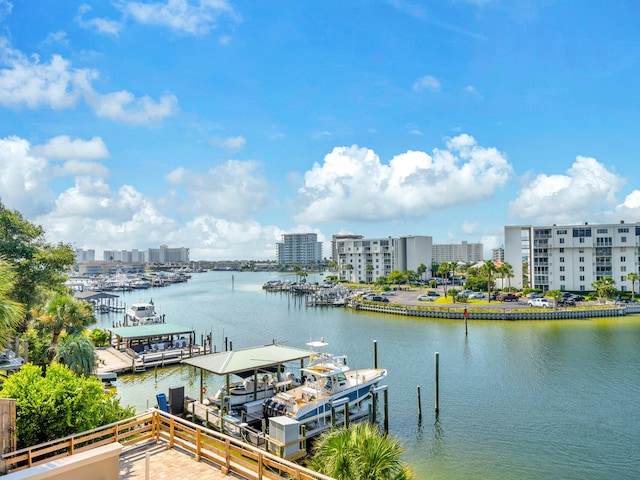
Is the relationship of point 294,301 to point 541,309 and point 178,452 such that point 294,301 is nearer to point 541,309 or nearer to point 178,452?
point 541,309

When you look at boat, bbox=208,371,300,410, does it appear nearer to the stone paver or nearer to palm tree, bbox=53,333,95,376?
palm tree, bbox=53,333,95,376

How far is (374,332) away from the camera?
51.4 metres

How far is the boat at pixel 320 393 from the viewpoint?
21.2 meters

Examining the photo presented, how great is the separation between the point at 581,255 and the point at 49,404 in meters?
84.8

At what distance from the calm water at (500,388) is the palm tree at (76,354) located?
14.1 feet

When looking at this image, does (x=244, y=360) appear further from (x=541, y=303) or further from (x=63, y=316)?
(x=541, y=303)

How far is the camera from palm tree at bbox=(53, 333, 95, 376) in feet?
71.3

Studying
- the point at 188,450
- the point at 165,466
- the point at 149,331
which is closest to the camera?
the point at 165,466

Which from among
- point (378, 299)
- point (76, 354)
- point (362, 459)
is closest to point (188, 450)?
point (362, 459)

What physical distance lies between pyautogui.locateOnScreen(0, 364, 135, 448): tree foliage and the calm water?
11.7m

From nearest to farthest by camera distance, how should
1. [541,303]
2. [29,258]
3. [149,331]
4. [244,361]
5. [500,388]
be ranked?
[244,361], [500,388], [29,258], [149,331], [541,303]

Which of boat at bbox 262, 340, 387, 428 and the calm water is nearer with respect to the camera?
the calm water

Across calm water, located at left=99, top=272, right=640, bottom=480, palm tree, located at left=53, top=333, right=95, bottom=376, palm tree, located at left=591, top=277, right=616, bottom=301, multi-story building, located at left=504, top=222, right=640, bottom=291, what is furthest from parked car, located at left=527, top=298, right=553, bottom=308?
palm tree, located at left=53, top=333, right=95, bottom=376

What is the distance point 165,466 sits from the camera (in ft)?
37.9
